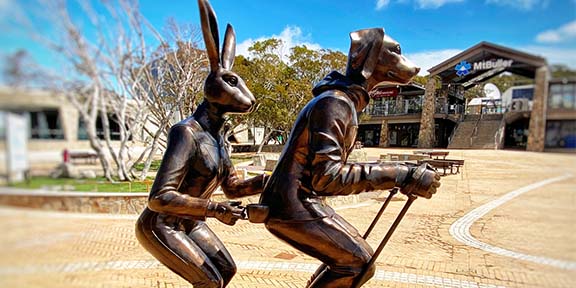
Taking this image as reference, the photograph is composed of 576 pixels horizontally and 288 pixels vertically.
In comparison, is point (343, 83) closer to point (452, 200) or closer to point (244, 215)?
point (244, 215)

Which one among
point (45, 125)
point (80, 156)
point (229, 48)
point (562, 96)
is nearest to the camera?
point (45, 125)

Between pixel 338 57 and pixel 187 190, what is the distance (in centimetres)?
2362

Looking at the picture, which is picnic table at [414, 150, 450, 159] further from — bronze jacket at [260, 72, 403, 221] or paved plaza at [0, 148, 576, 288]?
bronze jacket at [260, 72, 403, 221]

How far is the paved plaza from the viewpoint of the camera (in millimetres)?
1973

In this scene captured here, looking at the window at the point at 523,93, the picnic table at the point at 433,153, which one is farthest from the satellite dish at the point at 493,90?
the picnic table at the point at 433,153

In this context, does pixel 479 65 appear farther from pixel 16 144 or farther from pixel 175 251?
pixel 16 144

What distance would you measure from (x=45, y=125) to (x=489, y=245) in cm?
757

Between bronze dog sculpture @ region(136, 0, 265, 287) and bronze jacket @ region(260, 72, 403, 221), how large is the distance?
382 mm

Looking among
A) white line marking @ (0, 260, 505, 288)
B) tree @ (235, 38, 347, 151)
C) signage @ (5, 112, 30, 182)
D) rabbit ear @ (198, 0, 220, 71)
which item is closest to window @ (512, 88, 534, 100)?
rabbit ear @ (198, 0, 220, 71)

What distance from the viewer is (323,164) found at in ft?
7.47

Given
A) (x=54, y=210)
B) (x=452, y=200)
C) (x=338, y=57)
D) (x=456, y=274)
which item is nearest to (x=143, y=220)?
(x=54, y=210)

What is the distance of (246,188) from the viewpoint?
309 cm

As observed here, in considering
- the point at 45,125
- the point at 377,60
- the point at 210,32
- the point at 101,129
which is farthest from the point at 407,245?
the point at 45,125

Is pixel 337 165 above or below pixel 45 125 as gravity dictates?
below
